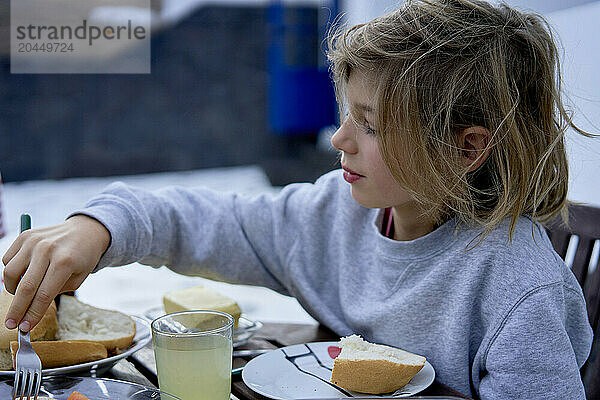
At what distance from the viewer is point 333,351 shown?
30.1 inches

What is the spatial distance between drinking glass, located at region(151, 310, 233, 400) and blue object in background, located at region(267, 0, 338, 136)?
3698 millimetres

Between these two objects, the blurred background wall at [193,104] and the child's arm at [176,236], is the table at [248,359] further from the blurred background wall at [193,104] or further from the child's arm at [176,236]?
the blurred background wall at [193,104]

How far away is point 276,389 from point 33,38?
184 cm

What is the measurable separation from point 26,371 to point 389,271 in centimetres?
45

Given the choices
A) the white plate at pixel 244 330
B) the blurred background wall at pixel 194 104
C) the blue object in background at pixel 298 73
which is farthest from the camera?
the blurred background wall at pixel 194 104

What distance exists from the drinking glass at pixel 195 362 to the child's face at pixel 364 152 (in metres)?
0.26

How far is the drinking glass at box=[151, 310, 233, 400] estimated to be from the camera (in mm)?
609

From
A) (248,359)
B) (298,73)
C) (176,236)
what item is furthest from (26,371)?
(298,73)

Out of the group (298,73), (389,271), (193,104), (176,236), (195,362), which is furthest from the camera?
(193,104)

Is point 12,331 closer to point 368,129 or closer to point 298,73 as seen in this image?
point 368,129

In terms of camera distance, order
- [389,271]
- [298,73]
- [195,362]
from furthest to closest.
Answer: [298,73]
[389,271]
[195,362]

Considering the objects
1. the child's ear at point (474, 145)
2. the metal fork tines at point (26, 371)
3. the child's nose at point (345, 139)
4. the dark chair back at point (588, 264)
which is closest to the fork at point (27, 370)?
the metal fork tines at point (26, 371)

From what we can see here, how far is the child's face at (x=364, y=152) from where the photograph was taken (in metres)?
0.77

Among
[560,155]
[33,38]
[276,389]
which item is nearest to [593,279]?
[560,155]
